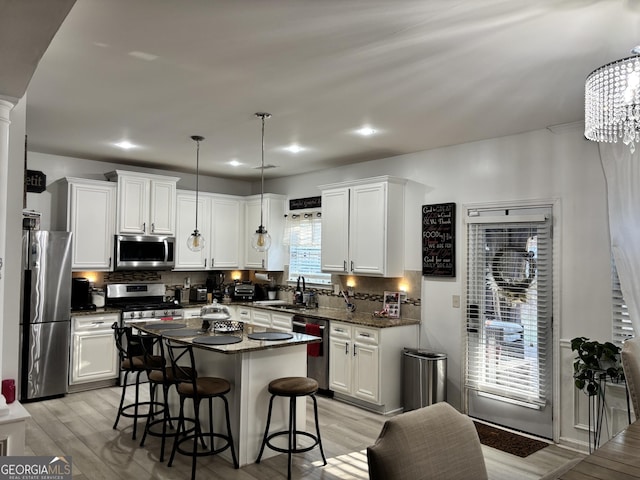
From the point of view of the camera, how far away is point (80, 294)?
18.2 ft

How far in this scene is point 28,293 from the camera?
492cm

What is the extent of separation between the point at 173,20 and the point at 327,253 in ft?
12.3

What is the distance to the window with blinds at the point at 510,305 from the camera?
4.18 metres

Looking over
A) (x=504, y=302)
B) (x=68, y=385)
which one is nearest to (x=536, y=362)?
(x=504, y=302)

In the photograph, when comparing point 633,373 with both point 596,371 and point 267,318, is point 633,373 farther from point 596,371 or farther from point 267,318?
point 267,318

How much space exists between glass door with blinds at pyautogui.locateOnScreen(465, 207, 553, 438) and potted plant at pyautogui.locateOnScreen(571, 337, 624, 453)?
37 centimetres

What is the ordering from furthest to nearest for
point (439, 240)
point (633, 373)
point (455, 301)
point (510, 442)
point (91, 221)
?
1. point (91, 221)
2. point (439, 240)
3. point (455, 301)
4. point (510, 442)
5. point (633, 373)

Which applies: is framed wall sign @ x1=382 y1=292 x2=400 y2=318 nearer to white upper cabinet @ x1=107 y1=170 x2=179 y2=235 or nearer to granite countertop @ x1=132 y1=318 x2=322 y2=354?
granite countertop @ x1=132 y1=318 x2=322 y2=354

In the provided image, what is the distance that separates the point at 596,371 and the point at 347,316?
8.08 feet

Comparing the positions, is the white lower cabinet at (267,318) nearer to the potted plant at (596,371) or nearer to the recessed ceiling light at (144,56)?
the potted plant at (596,371)

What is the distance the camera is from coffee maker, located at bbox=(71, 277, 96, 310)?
5512 millimetres

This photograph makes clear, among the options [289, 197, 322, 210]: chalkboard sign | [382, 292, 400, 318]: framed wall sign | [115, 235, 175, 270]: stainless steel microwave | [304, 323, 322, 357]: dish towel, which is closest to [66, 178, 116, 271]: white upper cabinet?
[115, 235, 175, 270]: stainless steel microwave

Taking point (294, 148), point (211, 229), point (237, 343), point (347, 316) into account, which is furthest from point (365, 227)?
point (211, 229)

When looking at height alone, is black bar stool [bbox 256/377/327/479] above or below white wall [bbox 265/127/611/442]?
below
